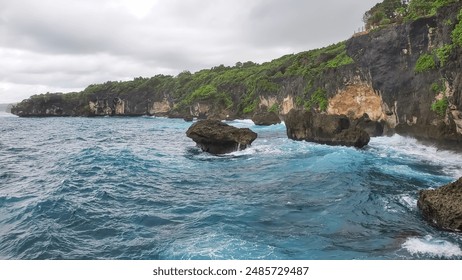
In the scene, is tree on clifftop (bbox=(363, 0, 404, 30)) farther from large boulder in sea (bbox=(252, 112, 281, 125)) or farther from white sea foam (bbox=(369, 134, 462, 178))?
large boulder in sea (bbox=(252, 112, 281, 125))

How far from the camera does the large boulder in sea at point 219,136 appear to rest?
2881 centimetres

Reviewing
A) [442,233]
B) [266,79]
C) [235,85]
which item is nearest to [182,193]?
[442,233]

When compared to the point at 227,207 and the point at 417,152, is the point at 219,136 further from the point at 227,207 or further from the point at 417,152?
the point at 417,152

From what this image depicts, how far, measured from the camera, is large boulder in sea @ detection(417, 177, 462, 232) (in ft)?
37.8

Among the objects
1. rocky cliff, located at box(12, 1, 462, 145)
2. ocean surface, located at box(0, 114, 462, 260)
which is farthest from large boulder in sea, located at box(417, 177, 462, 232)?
rocky cliff, located at box(12, 1, 462, 145)

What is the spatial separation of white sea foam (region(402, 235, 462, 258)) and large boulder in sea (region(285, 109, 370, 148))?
19755mm

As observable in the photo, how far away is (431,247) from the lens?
10.3 metres

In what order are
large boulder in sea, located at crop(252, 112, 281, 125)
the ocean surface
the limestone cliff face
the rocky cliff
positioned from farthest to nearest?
1. large boulder in sea, located at crop(252, 112, 281, 125)
2. the rocky cliff
3. the limestone cliff face
4. the ocean surface

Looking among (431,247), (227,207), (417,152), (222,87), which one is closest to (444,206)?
(431,247)

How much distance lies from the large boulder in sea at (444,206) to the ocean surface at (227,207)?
399 mm

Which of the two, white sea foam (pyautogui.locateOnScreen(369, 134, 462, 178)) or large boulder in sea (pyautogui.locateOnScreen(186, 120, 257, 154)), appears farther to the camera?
large boulder in sea (pyautogui.locateOnScreen(186, 120, 257, 154))

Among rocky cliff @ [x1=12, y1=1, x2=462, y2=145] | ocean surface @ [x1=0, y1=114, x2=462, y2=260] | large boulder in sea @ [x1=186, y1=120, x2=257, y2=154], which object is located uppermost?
rocky cliff @ [x1=12, y1=1, x2=462, y2=145]

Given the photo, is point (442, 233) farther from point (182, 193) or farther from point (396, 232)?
point (182, 193)

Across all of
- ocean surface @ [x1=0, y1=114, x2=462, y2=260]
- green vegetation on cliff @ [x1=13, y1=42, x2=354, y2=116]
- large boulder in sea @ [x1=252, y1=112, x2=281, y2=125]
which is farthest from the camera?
large boulder in sea @ [x1=252, y1=112, x2=281, y2=125]
